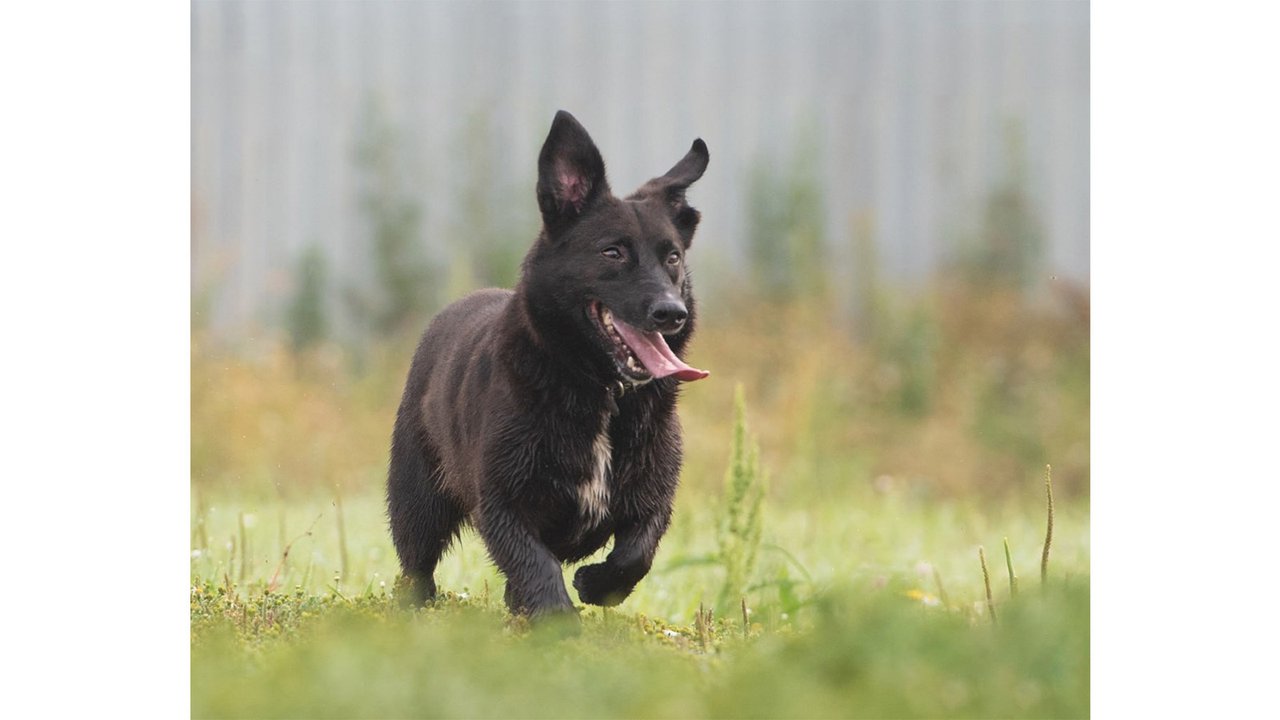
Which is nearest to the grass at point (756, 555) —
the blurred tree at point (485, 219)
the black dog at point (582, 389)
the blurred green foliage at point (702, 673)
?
the blurred green foliage at point (702, 673)

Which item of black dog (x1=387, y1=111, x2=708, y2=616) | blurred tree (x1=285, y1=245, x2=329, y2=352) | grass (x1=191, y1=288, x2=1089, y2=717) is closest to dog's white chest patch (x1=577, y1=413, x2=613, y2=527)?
black dog (x1=387, y1=111, x2=708, y2=616)

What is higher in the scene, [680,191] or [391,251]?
[680,191]

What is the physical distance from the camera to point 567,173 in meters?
4.20

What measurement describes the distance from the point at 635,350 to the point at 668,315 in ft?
0.68

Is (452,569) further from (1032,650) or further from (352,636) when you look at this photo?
(1032,650)

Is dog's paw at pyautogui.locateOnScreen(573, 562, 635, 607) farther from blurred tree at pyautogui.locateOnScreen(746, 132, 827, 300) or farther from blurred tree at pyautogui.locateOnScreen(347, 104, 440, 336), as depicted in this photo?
blurred tree at pyautogui.locateOnScreen(347, 104, 440, 336)

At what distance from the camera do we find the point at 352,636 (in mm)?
3240

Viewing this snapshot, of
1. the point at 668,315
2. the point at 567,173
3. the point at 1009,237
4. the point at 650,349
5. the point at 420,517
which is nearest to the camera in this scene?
the point at 668,315

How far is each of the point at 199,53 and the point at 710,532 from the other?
3.31 metres

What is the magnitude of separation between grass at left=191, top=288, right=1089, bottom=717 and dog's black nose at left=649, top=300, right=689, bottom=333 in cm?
89

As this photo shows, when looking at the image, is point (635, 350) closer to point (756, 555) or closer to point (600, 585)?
point (600, 585)

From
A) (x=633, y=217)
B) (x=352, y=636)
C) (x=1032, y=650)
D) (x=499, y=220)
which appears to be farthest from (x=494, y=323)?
(x=499, y=220)

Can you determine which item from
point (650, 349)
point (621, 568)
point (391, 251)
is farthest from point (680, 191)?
point (391, 251)

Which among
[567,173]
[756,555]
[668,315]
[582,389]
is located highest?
[567,173]
